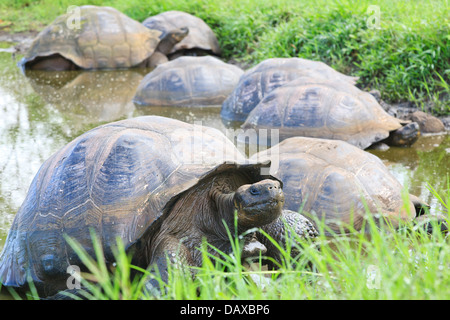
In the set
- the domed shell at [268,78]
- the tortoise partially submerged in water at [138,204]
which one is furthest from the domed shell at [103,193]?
the domed shell at [268,78]

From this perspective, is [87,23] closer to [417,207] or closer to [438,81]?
[438,81]

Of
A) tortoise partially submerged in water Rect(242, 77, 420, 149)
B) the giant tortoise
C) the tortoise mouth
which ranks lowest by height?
tortoise partially submerged in water Rect(242, 77, 420, 149)

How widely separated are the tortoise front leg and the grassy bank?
442 centimetres

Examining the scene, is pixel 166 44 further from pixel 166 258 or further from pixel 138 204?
pixel 166 258

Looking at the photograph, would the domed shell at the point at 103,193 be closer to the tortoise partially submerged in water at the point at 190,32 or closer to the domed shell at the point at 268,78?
the domed shell at the point at 268,78

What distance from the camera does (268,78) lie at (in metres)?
6.57

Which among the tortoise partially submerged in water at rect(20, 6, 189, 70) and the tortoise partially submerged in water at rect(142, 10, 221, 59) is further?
the tortoise partially submerged in water at rect(142, 10, 221, 59)

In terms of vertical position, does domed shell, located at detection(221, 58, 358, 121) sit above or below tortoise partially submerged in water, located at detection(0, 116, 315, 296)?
below

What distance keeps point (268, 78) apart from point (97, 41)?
4.90m

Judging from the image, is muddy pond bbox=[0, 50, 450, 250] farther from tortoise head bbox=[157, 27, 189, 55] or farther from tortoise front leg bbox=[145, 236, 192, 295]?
tortoise front leg bbox=[145, 236, 192, 295]

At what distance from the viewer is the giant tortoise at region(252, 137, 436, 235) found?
3.70 meters

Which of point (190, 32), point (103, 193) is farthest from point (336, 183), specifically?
point (190, 32)

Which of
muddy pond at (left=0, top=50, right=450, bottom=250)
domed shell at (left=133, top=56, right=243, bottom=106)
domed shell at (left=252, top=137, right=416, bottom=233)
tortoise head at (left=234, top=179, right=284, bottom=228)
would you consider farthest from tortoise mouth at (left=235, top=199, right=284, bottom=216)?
domed shell at (left=133, top=56, right=243, bottom=106)

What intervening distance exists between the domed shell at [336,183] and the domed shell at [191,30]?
23.0 feet
